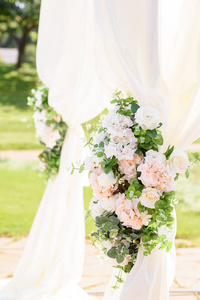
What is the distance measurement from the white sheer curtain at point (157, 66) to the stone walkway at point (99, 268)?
3.99 ft

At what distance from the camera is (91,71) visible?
3031mm

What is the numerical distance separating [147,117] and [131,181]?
11.7 inches

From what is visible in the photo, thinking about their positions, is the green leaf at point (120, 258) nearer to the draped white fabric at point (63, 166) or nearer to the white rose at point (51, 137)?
the draped white fabric at point (63, 166)

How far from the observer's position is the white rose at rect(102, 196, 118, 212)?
6.98ft

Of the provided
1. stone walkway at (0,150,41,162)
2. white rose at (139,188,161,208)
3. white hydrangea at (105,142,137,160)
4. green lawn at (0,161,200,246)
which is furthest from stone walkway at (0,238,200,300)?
stone walkway at (0,150,41,162)

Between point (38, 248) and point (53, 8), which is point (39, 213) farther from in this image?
point (53, 8)

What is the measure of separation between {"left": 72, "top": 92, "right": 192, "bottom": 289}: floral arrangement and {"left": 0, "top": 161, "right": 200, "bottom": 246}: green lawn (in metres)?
2.20

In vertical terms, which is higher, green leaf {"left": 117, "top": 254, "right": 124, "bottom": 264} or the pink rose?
the pink rose

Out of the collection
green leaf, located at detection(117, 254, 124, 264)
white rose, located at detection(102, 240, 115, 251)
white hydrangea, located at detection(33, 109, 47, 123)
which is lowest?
green leaf, located at detection(117, 254, 124, 264)

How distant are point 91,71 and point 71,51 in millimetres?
201

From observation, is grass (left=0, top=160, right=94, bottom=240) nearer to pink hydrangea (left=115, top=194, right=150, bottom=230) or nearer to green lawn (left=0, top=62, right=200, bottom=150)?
green lawn (left=0, top=62, right=200, bottom=150)

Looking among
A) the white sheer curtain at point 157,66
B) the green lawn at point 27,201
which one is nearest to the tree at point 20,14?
the green lawn at point 27,201

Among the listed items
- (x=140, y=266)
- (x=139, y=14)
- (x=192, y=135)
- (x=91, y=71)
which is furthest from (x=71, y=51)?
(x=140, y=266)

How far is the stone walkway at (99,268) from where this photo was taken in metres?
3.55
